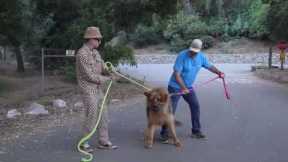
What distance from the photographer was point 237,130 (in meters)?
10.1

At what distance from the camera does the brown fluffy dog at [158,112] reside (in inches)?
323

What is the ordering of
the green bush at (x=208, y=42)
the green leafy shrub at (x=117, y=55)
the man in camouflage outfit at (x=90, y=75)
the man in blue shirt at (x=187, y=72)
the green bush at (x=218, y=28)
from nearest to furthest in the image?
the man in camouflage outfit at (x=90, y=75) < the man in blue shirt at (x=187, y=72) < the green leafy shrub at (x=117, y=55) < the green bush at (x=208, y=42) < the green bush at (x=218, y=28)

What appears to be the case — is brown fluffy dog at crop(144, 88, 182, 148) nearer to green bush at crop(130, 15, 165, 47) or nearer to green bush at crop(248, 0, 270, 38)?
green bush at crop(248, 0, 270, 38)

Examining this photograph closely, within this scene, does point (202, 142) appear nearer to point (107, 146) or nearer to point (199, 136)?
point (199, 136)

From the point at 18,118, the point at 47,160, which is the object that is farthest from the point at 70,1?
the point at 47,160

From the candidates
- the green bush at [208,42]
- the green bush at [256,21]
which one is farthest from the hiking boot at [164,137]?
the green bush at [208,42]

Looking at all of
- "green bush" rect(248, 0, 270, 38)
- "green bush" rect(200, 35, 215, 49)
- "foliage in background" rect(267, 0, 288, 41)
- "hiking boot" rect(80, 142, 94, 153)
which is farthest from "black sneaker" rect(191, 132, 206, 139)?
"green bush" rect(200, 35, 215, 49)

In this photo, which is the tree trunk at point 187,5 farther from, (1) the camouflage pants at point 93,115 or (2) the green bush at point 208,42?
(1) the camouflage pants at point 93,115

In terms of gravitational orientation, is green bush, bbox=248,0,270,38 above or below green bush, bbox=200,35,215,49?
above

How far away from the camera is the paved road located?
7848 millimetres

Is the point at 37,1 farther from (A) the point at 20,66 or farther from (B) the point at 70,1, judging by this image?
(A) the point at 20,66

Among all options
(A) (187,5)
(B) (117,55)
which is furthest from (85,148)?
(A) (187,5)

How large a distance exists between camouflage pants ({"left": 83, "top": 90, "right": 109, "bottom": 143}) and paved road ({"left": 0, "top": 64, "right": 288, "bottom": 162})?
0.35m

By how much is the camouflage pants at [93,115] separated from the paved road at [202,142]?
0.35 m
